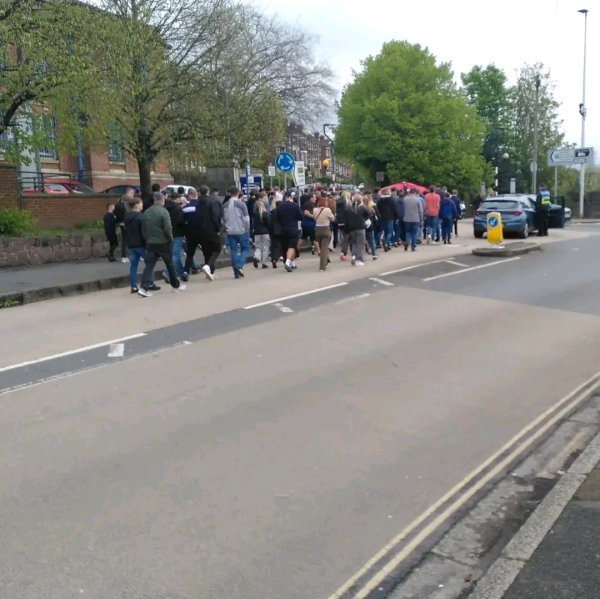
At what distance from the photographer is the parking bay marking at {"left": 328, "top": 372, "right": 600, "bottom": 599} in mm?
4020

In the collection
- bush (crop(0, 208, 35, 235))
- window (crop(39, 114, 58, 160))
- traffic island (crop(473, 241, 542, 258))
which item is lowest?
traffic island (crop(473, 241, 542, 258))

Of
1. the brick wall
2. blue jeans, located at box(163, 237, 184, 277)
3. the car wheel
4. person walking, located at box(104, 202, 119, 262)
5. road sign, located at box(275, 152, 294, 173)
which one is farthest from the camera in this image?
the car wheel

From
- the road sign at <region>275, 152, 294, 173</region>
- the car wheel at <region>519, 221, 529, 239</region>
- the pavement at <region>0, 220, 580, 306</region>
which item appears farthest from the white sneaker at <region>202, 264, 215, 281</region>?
the car wheel at <region>519, 221, 529, 239</region>

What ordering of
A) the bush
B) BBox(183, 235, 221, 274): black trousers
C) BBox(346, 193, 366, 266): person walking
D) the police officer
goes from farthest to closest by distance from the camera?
the police officer
the bush
BBox(346, 193, 366, 266): person walking
BBox(183, 235, 221, 274): black trousers

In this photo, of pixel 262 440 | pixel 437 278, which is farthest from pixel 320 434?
pixel 437 278

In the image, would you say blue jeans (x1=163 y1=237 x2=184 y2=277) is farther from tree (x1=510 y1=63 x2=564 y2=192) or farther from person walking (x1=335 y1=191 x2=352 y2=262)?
tree (x1=510 y1=63 x2=564 y2=192)

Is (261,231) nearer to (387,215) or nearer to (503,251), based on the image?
(387,215)

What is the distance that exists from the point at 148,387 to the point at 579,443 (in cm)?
394

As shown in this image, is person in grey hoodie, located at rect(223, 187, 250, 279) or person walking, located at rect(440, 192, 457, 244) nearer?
person in grey hoodie, located at rect(223, 187, 250, 279)

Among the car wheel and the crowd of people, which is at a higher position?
the crowd of people

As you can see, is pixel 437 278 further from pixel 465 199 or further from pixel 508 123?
pixel 508 123

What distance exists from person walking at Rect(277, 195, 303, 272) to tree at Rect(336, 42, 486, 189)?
112 feet

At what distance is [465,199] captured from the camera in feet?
181

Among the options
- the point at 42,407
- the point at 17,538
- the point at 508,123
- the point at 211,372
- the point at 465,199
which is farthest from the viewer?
the point at 508,123
